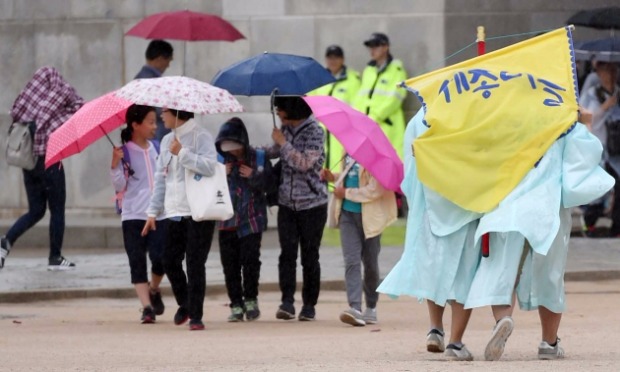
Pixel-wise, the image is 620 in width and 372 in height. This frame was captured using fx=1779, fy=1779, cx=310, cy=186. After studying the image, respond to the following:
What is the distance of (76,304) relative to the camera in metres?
14.4

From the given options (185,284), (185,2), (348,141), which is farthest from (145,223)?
(185,2)

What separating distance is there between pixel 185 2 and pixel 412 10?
2556mm

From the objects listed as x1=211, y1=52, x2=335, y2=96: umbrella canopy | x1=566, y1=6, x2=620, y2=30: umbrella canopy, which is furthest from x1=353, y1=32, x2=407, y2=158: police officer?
x1=211, y1=52, x2=335, y2=96: umbrella canopy

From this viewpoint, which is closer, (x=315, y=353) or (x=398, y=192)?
(x=315, y=353)

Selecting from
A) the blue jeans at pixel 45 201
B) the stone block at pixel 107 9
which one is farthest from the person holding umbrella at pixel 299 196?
the stone block at pixel 107 9

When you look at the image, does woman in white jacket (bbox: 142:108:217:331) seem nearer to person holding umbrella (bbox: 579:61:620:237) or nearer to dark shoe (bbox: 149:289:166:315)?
dark shoe (bbox: 149:289:166:315)

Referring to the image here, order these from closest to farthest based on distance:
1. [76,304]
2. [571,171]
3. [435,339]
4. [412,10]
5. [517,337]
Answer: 1. [571,171]
2. [435,339]
3. [517,337]
4. [76,304]
5. [412,10]

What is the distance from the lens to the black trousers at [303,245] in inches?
504

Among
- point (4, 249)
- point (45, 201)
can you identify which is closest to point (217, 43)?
point (45, 201)

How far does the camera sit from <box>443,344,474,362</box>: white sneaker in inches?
378

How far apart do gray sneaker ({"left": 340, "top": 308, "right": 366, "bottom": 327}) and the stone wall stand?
7.09 m

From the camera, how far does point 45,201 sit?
16391 mm

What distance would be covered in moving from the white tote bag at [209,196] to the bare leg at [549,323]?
3.00m

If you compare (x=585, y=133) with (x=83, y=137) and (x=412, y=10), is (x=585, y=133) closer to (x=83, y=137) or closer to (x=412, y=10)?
(x=83, y=137)
